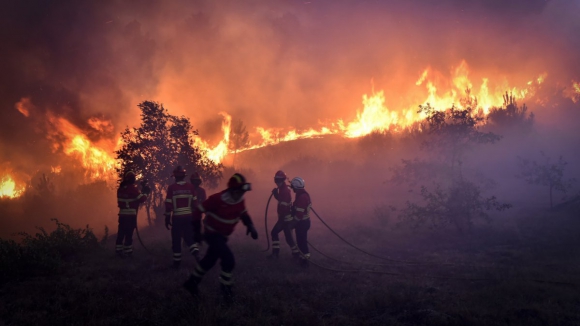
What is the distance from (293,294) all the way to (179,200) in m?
4.46

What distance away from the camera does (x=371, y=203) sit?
35938mm

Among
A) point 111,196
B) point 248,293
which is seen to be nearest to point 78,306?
point 248,293

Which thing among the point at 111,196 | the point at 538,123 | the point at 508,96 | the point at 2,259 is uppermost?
the point at 508,96

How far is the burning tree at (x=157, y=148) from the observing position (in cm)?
2097

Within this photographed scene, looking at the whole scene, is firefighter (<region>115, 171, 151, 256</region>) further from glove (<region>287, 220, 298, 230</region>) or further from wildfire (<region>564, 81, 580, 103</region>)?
wildfire (<region>564, 81, 580, 103</region>)

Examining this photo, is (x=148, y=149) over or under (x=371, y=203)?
over

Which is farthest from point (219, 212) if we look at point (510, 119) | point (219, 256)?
point (510, 119)

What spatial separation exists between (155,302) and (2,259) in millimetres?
4227

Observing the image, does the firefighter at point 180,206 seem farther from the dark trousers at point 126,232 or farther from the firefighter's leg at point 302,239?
the firefighter's leg at point 302,239

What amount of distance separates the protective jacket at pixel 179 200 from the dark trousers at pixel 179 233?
15 cm

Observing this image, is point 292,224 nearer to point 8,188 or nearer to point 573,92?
point 8,188

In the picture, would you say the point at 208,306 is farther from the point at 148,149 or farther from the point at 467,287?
the point at 148,149

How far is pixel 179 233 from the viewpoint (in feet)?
31.5

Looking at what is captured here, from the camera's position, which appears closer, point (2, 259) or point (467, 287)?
point (2, 259)
